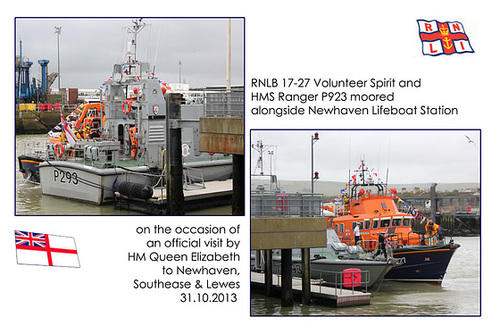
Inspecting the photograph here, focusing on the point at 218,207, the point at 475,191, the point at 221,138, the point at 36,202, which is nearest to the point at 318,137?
the point at 221,138

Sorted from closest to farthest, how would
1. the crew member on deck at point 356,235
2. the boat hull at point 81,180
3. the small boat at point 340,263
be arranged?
the small boat at point 340,263
the crew member on deck at point 356,235
the boat hull at point 81,180

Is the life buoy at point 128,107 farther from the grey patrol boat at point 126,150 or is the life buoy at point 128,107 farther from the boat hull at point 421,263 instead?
the boat hull at point 421,263

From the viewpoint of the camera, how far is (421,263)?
25.8 meters

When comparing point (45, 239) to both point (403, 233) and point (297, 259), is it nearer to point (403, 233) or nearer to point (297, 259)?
point (297, 259)

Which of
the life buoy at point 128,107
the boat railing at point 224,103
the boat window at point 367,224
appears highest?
the life buoy at point 128,107

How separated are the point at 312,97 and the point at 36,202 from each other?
17926 millimetres

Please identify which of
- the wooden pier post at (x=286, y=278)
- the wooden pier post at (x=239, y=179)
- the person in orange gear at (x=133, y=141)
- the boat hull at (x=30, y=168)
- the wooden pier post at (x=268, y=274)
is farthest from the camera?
the boat hull at (x=30, y=168)

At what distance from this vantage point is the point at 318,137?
66.4 feet

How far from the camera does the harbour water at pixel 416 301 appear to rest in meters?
18.3

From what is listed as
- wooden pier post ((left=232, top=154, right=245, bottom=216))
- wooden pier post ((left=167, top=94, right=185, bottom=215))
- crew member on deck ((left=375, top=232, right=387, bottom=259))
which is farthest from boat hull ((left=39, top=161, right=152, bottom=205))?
crew member on deck ((left=375, top=232, right=387, bottom=259))

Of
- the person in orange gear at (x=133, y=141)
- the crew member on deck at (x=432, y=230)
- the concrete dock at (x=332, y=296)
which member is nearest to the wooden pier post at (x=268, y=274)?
the concrete dock at (x=332, y=296)

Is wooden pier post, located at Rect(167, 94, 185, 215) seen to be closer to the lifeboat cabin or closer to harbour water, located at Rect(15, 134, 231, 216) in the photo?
harbour water, located at Rect(15, 134, 231, 216)

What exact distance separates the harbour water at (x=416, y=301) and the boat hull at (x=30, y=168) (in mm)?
16855

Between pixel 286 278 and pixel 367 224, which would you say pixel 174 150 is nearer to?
pixel 286 278
